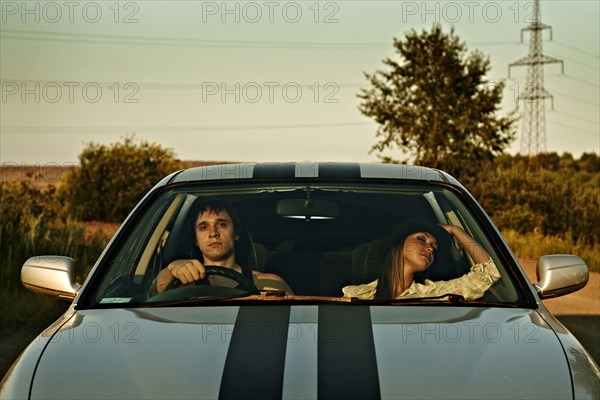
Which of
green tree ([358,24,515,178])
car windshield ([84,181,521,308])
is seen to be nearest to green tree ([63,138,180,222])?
green tree ([358,24,515,178])

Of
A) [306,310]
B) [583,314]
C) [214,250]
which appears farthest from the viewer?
[583,314]

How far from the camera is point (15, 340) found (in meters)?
8.98

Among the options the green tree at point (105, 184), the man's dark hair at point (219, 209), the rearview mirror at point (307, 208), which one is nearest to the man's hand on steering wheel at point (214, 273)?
the man's dark hair at point (219, 209)

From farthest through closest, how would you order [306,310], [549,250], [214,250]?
[549,250], [214,250], [306,310]

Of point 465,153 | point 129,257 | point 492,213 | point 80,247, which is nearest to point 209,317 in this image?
point 129,257

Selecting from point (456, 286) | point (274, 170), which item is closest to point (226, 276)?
point (274, 170)

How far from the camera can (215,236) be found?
4543mm

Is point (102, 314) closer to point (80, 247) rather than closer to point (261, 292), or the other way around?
point (261, 292)

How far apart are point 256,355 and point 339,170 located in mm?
1606

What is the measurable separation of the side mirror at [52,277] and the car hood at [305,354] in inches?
16.3

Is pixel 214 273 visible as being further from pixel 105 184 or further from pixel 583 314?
pixel 105 184

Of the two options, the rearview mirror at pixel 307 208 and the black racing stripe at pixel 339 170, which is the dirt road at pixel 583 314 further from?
the black racing stripe at pixel 339 170

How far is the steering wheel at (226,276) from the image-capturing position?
13.6 ft

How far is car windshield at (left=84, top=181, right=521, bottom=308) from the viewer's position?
13.3ft
